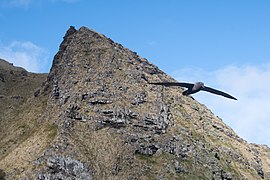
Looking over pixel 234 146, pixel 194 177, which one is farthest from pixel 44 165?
pixel 234 146

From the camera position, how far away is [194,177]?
143750 millimetres

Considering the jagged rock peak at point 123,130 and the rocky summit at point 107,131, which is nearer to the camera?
the rocky summit at point 107,131

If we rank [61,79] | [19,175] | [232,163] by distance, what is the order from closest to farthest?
[19,175] < [232,163] < [61,79]

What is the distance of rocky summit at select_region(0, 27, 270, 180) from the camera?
13975cm

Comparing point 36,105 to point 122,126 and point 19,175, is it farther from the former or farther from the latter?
point 19,175

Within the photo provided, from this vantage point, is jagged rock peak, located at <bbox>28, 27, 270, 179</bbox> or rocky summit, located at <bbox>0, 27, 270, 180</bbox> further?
jagged rock peak, located at <bbox>28, 27, 270, 179</bbox>

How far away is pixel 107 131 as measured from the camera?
157 meters

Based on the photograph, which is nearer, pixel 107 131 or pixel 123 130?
pixel 123 130

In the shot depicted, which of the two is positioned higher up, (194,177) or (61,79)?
(61,79)

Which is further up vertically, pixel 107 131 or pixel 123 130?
pixel 123 130

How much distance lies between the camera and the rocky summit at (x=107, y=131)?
139750 mm

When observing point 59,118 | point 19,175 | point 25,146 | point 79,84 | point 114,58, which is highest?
point 114,58

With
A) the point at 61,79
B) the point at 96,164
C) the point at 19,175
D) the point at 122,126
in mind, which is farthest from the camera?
the point at 61,79

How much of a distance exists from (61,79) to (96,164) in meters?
52.9
